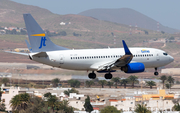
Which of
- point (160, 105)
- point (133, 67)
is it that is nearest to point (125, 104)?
point (160, 105)

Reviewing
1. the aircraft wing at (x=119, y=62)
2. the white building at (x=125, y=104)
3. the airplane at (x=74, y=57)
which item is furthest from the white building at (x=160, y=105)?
the aircraft wing at (x=119, y=62)

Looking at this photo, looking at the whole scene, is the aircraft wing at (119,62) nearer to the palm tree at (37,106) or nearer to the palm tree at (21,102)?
the palm tree at (37,106)

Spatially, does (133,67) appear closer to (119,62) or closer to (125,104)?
(119,62)

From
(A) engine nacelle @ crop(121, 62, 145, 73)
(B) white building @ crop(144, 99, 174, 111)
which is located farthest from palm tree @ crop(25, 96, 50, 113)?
(A) engine nacelle @ crop(121, 62, 145, 73)

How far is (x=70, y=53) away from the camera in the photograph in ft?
207

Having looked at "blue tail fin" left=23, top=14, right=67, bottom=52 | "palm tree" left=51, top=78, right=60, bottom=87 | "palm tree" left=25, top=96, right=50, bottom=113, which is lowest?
"palm tree" left=25, top=96, right=50, bottom=113

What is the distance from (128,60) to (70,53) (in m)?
9.27

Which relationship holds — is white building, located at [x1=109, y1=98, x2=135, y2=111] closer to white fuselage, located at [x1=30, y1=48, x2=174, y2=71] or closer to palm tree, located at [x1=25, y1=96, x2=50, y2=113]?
palm tree, located at [x1=25, y1=96, x2=50, y2=113]

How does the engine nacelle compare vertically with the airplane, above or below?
below

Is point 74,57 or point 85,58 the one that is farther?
point 85,58

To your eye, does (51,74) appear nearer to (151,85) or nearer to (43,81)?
(43,81)

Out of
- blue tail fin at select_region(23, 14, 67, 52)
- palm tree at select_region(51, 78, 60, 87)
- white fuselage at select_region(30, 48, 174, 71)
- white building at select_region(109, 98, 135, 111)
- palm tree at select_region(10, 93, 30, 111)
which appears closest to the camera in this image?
blue tail fin at select_region(23, 14, 67, 52)

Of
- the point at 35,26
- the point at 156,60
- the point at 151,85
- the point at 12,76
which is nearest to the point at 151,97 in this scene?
the point at 151,85

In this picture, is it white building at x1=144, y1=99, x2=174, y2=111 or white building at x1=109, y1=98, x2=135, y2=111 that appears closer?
white building at x1=109, y1=98, x2=135, y2=111
